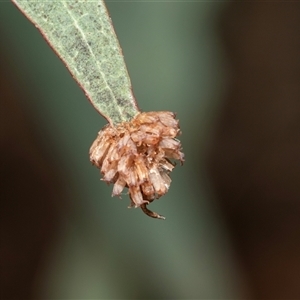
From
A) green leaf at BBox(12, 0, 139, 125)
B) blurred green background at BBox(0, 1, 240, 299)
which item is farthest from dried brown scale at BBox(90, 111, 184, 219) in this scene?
blurred green background at BBox(0, 1, 240, 299)

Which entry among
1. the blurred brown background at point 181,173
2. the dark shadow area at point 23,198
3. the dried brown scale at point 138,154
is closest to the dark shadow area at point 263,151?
the blurred brown background at point 181,173

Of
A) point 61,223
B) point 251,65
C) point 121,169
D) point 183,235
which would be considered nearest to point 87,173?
point 61,223

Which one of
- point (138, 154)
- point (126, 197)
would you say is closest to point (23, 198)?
point (126, 197)

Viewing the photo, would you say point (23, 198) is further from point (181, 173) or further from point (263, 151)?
point (263, 151)

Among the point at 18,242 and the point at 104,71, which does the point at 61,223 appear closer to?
the point at 18,242

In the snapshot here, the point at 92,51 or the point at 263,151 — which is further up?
the point at 263,151

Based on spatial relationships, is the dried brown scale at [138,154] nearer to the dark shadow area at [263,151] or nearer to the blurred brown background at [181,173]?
the blurred brown background at [181,173]
